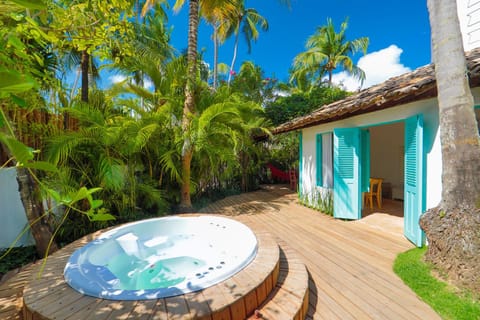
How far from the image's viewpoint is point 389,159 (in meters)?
8.36

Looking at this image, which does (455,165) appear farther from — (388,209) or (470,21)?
(470,21)

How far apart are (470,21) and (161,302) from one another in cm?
810

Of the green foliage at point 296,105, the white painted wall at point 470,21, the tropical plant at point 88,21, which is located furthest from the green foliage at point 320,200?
the tropical plant at point 88,21

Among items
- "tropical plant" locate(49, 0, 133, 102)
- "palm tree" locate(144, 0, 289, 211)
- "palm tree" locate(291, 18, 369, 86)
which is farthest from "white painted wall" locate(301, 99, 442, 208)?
"palm tree" locate(291, 18, 369, 86)

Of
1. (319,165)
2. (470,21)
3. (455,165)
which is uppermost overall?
(470,21)

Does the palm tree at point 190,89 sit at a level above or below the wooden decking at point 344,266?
above

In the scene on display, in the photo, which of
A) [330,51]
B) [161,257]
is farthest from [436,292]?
[330,51]

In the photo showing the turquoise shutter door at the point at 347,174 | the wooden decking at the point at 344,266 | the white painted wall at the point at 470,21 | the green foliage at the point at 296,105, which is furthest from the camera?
the green foliage at the point at 296,105

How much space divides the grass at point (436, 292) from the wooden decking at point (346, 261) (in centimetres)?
9

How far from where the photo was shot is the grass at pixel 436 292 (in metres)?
2.26

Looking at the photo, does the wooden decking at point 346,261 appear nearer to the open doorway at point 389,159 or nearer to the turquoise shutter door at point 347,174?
the turquoise shutter door at point 347,174

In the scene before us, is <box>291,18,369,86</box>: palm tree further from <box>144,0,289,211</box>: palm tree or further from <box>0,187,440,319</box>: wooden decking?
<box>0,187,440,319</box>: wooden decking

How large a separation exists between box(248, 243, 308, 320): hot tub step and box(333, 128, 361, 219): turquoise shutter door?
315 centimetres

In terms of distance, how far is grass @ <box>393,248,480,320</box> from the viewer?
226 centimetres
